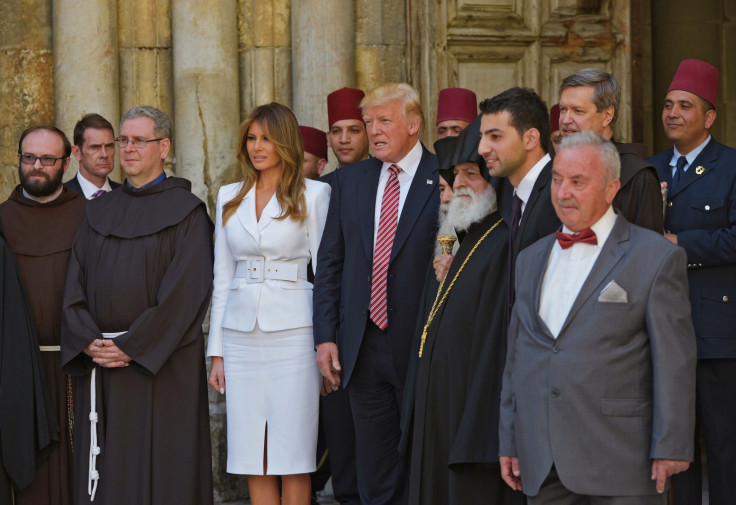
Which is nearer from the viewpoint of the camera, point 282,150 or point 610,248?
point 610,248

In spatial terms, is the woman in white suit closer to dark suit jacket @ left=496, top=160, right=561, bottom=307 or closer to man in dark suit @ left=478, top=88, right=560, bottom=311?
man in dark suit @ left=478, top=88, right=560, bottom=311

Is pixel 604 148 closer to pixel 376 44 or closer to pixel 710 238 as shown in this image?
pixel 710 238

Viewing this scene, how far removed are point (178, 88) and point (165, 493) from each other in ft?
8.76

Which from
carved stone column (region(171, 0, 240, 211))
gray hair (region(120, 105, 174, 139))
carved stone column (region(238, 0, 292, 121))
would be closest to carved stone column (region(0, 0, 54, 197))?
carved stone column (region(171, 0, 240, 211))

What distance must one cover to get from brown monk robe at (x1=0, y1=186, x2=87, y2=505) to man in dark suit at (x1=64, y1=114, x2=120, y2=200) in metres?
0.54

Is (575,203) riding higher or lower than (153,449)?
higher

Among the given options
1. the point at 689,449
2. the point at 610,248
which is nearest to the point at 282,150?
the point at 610,248

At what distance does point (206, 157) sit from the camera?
23.3ft

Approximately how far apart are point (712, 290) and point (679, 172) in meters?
A: 0.57

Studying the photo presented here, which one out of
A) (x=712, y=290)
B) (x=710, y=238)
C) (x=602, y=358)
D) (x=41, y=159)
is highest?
(x=41, y=159)

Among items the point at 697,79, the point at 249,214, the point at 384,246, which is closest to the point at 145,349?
the point at 249,214

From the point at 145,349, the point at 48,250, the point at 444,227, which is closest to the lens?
the point at 444,227

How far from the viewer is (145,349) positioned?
5.38m

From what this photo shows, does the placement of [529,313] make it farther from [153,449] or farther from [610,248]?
[153,449]
